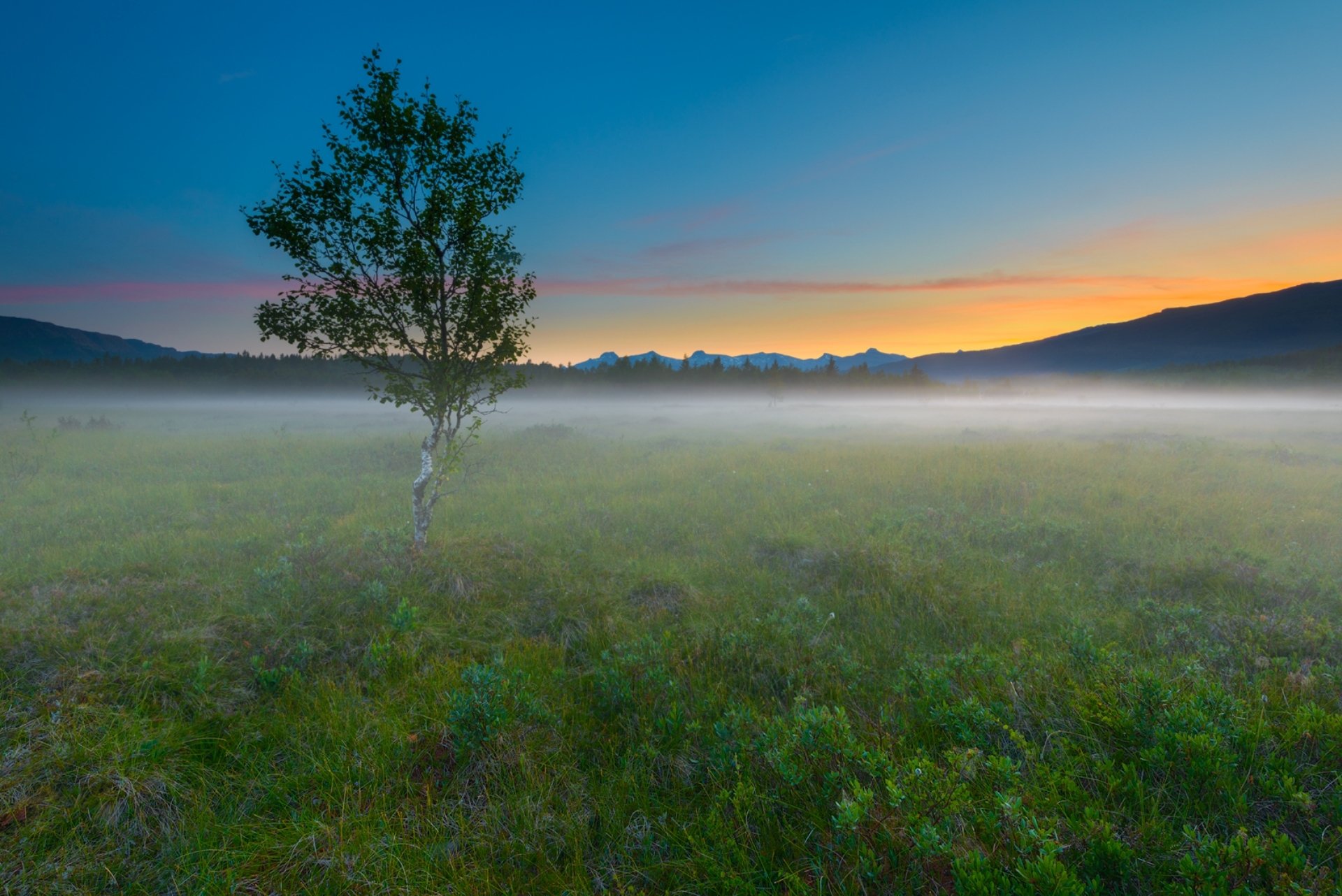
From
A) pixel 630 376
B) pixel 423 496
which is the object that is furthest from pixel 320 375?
pixel 423 496

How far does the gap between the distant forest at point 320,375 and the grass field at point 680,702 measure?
82042mm

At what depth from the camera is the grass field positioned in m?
3.31

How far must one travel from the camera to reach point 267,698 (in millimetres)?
5629

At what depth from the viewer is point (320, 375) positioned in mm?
116188

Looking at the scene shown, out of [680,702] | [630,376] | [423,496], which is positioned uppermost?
[630,376]

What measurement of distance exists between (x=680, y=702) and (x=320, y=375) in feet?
459

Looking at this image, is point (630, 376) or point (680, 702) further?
point (630, 376)

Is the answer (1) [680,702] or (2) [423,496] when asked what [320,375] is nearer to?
(2) [423,496]

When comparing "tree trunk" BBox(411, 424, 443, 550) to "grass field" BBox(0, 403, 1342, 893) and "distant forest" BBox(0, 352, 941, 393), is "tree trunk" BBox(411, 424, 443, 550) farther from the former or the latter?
"distant forest" BBox(0, 352, 941, 393)

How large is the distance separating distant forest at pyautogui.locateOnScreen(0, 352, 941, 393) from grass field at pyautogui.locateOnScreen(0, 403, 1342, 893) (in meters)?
82.0

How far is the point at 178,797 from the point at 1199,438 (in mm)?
38968

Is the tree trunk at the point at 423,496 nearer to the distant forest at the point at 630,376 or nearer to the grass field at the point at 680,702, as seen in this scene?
the grass field at the point at 680,702

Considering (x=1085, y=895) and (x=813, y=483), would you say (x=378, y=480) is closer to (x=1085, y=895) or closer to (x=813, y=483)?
(x=813, y=483)

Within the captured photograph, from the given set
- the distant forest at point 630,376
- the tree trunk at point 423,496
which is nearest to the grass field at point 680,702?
the tree trunk at point 423,496
